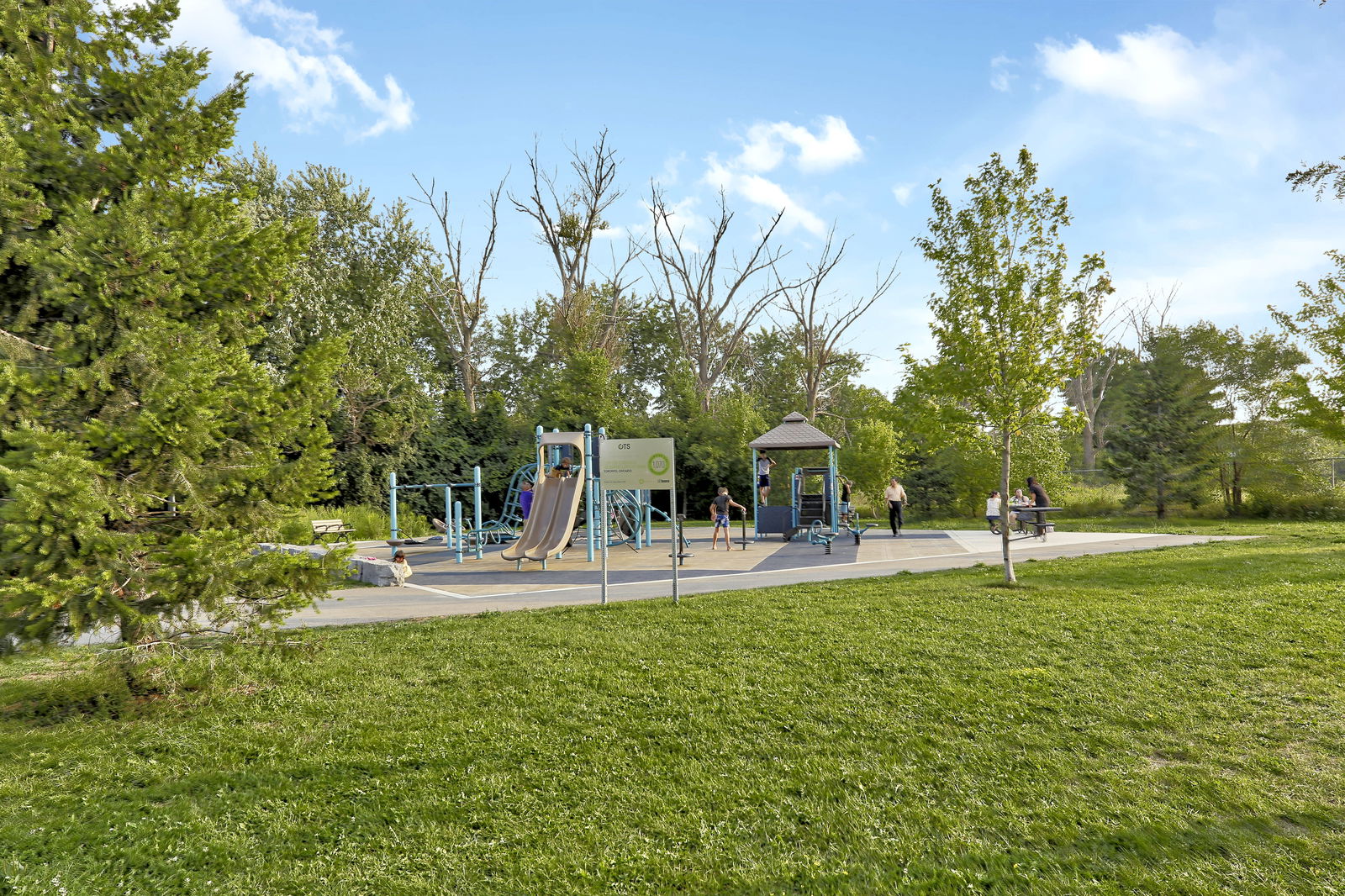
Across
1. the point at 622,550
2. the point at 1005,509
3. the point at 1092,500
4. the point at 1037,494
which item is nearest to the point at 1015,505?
the point at 1037,494

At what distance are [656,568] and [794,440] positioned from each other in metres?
7.92

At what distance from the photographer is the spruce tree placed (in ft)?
14.4

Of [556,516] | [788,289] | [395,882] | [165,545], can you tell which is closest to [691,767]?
[395,882]

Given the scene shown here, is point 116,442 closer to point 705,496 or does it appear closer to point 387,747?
point 387,747

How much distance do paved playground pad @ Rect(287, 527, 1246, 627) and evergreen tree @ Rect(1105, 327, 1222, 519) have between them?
7479 mm

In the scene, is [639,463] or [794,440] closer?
[639,463]

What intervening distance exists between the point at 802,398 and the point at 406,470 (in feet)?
65.5

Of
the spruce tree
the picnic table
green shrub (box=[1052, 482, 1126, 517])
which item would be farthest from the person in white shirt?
the spruce tree

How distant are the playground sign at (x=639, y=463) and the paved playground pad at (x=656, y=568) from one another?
1.74 metres

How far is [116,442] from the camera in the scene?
4727 mm

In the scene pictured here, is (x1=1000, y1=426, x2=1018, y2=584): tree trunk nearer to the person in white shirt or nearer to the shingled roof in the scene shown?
the person in white shirt

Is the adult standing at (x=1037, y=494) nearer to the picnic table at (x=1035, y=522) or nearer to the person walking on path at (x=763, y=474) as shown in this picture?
the picnic table at (x=1035, y=522)

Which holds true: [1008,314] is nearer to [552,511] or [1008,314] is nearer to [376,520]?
[552,511]

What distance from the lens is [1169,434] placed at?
24.1 metres
